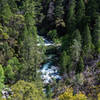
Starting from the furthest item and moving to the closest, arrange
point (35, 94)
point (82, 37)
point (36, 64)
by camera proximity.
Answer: point (82, 37)
point (36, 64)
point (35, 94)

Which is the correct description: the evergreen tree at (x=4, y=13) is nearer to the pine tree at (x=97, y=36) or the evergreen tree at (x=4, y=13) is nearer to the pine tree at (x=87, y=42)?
the pine tree at (x=87, y=42)

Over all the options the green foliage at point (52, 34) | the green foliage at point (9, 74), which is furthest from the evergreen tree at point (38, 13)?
the green foliage at point (9, 74)

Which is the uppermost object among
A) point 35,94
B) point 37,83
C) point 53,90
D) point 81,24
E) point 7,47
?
point 81,24

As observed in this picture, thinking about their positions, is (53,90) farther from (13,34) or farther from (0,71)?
(13,34)

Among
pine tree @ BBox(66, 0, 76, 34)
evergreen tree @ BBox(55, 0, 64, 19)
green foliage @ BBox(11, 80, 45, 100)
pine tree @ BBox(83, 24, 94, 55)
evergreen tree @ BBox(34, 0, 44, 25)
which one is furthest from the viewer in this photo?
evergreen tree @ BBox(34, 0, 44, 25)

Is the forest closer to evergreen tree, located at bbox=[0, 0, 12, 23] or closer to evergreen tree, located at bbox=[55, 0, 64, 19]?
evergreen tree, located at bbox=[0, 0, 12, 23]

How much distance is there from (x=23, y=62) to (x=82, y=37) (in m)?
15.9

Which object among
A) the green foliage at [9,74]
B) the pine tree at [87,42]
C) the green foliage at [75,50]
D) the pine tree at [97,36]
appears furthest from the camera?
the pine tree at [97,36]

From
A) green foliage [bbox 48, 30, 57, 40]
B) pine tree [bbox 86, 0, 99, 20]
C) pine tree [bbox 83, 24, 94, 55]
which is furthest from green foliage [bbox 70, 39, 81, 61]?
green foliage [bbox 48, 30, 57, 40]

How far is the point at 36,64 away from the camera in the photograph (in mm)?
41219

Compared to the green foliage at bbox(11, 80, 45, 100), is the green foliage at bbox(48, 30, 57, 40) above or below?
above

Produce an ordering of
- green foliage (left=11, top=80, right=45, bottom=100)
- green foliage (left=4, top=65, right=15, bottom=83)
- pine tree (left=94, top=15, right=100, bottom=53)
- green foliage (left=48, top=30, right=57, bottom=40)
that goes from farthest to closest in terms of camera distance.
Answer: green foliage (left=48, top=30, right=57, bottom=40)
pine tree (left=94, top=15, right=100, bottom=53)
green foliage (left=4, top=65, right=15, bottom=83)
green foliage (left=11, top=80, right=45, bottom=100)

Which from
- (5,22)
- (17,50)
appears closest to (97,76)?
(17,50)

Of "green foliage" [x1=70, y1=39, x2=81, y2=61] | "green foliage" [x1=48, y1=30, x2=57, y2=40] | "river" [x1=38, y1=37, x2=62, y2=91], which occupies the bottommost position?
"river" [x1=38, y1=37, x2=62, y2=91]
